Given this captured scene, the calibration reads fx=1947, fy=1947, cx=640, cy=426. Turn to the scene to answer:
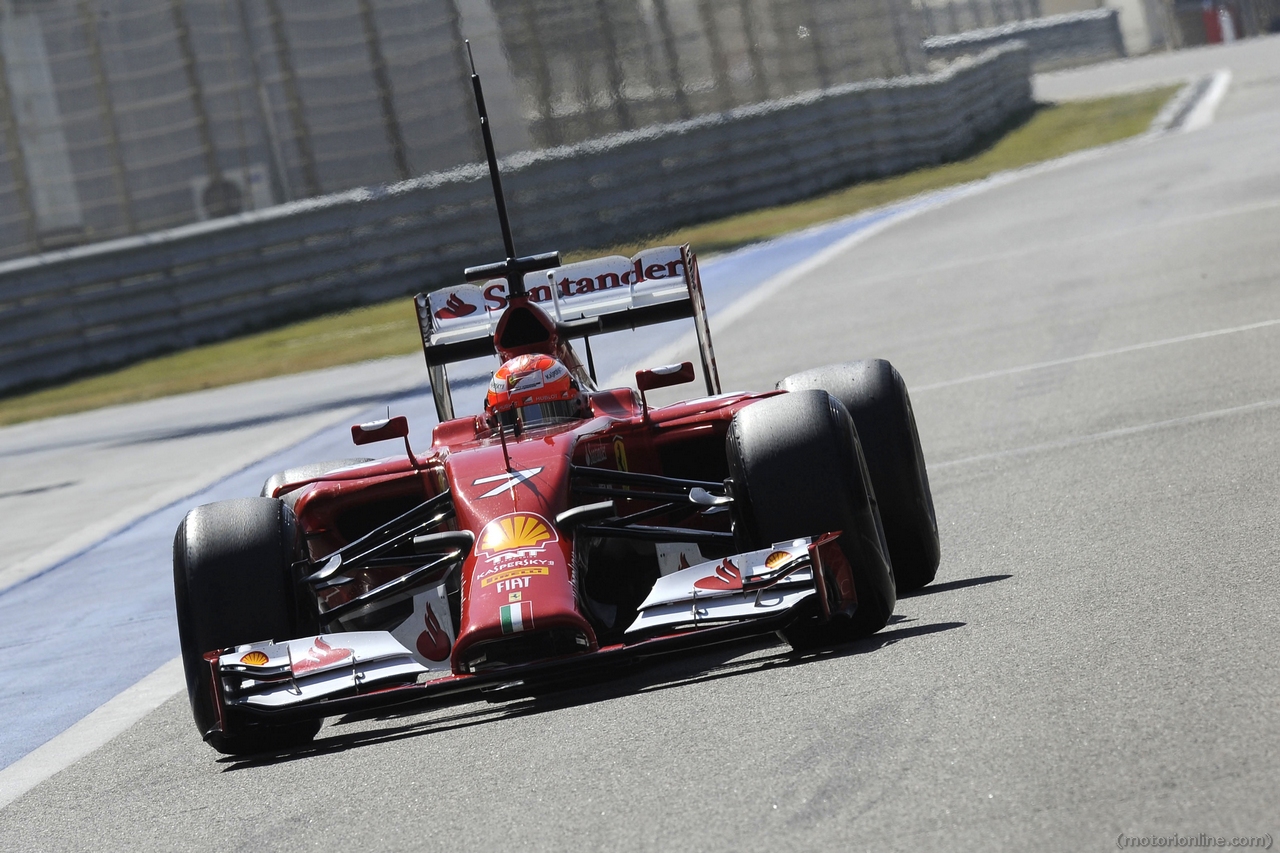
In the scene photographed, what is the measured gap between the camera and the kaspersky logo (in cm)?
619

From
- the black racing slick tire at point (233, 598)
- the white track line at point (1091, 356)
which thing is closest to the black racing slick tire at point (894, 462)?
the black racing slick tire at point (233, 598)

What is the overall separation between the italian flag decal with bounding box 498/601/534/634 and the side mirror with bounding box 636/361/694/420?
4.43 ft

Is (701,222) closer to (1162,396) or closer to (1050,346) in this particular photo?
(1050,346)

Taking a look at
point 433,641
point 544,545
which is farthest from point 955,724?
point 433,641

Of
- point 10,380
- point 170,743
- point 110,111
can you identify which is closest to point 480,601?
point 170,743

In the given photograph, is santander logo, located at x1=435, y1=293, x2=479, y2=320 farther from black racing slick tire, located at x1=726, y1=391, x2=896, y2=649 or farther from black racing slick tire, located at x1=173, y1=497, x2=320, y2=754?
black racing slick tire, located at x1=726, y1=391, x2=896, y2=649

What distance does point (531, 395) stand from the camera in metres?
7.28

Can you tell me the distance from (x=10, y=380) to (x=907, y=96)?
552 inches

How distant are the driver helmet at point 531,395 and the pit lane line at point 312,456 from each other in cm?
178

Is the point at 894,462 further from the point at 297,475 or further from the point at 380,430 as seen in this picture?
the point at 297,475

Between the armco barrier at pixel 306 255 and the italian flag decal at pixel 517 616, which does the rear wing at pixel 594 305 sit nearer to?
the italian flag decal at pixel 517 616

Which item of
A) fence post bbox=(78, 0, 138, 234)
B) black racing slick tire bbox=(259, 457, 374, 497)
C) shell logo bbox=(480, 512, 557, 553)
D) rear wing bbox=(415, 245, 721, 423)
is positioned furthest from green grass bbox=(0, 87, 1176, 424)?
shell logo bbox=(480, 512, 557, 553)

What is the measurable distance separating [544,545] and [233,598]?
1.05 m

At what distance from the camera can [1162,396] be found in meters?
10.2
